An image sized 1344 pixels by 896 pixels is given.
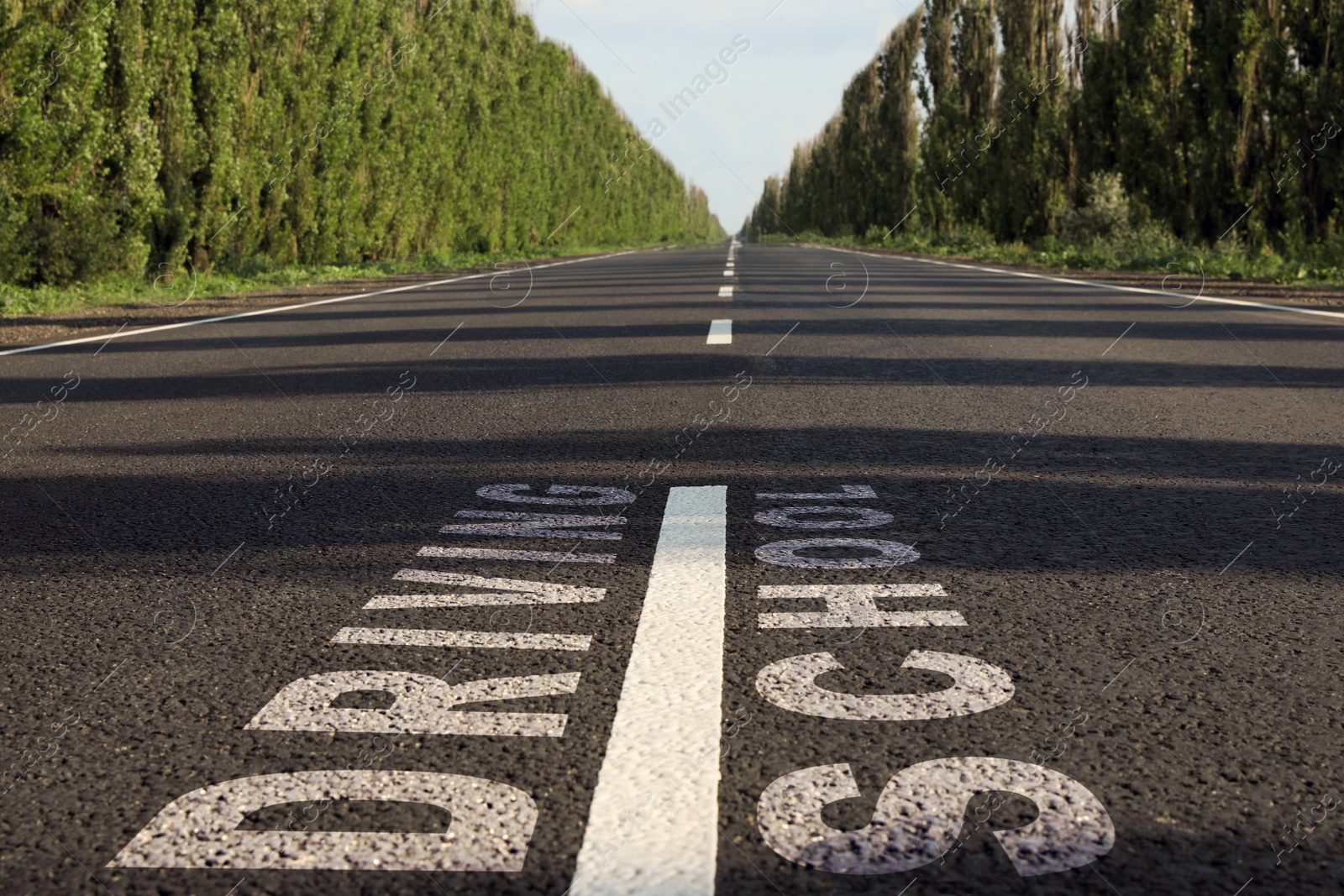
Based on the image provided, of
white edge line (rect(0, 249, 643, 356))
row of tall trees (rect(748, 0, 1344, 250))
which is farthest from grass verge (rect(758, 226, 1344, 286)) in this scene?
white edge line (rect(0, 249, 643, 356))

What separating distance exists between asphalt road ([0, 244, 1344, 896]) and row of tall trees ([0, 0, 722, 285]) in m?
8.91

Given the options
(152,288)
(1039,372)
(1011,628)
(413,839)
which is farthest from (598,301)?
(413,839)

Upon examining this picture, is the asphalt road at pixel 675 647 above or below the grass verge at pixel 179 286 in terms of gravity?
below

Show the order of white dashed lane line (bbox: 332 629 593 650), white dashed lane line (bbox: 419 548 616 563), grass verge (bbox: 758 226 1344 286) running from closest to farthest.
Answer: white dashed lane line (bbox: 332 629 593 650)
white dashed lane line (bbox: 419 548 616 563)
grass verge (bbox: 758 226 1344 286)

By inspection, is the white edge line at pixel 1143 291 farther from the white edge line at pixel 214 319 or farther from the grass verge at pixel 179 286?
the grass verge at pixel 179 286

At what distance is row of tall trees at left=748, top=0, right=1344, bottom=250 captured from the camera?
1981 cm

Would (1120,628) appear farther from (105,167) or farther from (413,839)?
(105,167)

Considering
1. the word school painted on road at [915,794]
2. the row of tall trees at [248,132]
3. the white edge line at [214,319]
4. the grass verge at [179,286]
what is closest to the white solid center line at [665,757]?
the word school painted on road at [915,794]

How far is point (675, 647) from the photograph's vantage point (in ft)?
9.20

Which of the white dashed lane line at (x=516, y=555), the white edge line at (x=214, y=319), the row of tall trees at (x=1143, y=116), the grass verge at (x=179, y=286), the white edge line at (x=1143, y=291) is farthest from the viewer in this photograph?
the row of tall trees at (x=1143, y=116)

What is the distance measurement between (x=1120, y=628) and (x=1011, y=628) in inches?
9.8

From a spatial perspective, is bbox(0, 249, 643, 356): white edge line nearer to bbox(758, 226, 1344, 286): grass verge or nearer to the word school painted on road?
the word school painted on road

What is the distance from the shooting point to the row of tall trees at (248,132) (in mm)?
14141

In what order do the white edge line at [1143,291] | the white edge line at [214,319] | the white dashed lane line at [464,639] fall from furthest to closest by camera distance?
the white edge line at [1143,291] < the white edge line at [214,319] < the white dashed lane line at [464,639]
